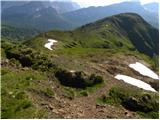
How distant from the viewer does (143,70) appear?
57.2 meters

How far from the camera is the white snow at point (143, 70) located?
55528 millimetres

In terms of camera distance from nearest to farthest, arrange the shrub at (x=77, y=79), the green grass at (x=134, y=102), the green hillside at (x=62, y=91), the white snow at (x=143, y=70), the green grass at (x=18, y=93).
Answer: the green grass at (x=18, y=93)
the green hillside at (x=62, y=91)
the green grass at (x=134, y=102)
the shrub at (x=77, y=79)
the white snow at (x=143, y=70)

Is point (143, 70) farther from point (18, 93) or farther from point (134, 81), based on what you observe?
point (18, 93)

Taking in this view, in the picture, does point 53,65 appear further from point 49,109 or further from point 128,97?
point 49,109

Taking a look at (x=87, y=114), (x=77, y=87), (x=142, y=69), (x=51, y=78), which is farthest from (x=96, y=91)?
(x=142, y=69)

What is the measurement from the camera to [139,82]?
48.1 metres

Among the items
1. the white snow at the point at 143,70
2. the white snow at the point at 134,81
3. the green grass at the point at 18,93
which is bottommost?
the white snow at the point at 143,70

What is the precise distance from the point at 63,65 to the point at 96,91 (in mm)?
6970

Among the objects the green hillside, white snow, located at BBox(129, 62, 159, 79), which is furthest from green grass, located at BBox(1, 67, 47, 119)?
white snow, located at BBox(129, 62, 159, 79)

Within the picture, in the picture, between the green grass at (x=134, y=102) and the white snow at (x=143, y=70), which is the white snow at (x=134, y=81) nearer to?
the white snow at (x=143, y=70)

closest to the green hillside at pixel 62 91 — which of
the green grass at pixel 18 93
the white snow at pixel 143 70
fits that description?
the green grass at pixel 18 93

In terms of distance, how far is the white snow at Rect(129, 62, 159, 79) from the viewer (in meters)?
55.5

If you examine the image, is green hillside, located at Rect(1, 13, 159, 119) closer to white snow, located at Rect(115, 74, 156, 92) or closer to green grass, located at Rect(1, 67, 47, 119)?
green grass, located at Rect(1, 67, 47, 119)

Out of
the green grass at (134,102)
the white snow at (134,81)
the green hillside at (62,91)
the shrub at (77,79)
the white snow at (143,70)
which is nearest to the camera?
the green hillside at (62,91)
